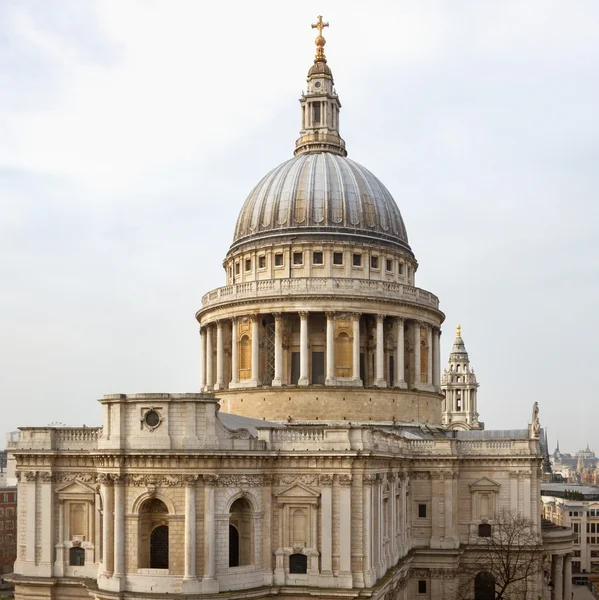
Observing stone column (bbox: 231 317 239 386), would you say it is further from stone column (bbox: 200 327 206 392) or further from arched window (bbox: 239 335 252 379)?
stone column (bbox: 200 327 206 392)

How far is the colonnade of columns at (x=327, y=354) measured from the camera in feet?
222

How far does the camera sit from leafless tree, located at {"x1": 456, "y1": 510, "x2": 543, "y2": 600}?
63.8 metres

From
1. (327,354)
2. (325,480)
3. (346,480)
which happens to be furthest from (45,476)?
(327,354)

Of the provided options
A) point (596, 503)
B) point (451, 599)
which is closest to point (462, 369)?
point (596, 503)

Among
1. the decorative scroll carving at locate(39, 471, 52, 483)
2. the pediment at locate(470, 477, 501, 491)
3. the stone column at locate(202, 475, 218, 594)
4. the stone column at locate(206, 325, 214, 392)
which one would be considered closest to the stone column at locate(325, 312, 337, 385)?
the stone column at locate(206, 325, 214, 392)

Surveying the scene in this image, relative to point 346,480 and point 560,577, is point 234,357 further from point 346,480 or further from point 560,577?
point 560,577

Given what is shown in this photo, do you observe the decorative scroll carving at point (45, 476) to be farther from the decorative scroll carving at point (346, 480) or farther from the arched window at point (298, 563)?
the decorative scroll carving at point (346, 480)

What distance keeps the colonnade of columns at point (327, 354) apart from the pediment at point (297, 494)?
59.0ft

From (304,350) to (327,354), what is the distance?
1.77 m

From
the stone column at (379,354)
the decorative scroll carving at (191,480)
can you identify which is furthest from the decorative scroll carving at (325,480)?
the stone column at (379,354)

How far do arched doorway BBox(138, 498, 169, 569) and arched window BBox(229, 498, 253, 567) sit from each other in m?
3.63

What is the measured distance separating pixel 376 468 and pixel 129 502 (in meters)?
13.8

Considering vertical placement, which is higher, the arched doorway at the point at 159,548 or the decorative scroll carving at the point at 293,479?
the decorative scroll carving at the point at 293,479

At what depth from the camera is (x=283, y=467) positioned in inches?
1950
